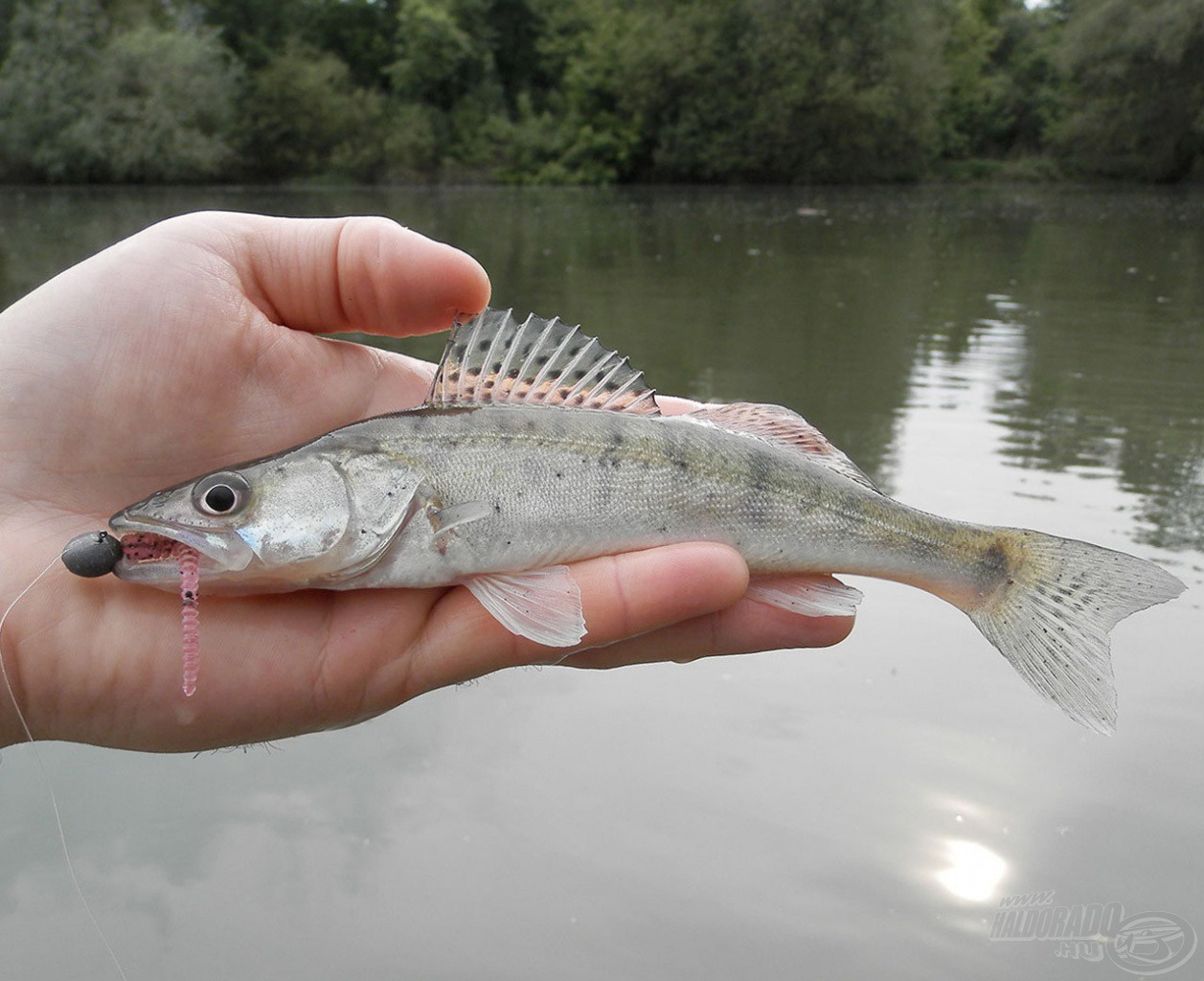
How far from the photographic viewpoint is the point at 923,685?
17.5 feet

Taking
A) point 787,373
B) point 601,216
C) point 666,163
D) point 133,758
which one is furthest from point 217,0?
point 133,758

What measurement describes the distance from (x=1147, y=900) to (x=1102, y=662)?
4.48 feet

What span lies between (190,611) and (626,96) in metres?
56.6

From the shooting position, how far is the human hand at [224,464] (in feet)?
10.3

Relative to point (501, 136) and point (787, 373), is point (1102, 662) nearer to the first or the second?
point (787, 373)

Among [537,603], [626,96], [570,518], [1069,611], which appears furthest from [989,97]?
[537,603]

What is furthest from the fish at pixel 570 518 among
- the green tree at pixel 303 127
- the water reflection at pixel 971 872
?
the green tree at pixel 303 127

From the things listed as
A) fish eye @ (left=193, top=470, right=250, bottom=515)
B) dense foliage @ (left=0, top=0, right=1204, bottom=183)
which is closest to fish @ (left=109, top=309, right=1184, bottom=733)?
fish eye @ (left=193, top=470, right=250, bottom=515)

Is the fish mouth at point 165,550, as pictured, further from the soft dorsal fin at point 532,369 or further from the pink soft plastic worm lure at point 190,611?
the soft dorsal fin at point 532,369

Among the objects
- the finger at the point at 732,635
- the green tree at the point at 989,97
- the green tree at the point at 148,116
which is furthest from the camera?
the green tree at the point at 989,97

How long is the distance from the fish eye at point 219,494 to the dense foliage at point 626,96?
161 feet

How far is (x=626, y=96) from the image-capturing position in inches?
2163

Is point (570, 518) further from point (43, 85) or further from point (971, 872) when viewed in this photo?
point (43, 85)

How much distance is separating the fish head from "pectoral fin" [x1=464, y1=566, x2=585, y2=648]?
0.37m
